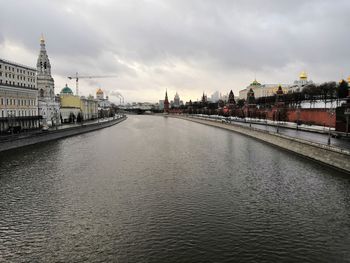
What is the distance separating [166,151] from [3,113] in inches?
1136

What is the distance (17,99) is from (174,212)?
46937 mm

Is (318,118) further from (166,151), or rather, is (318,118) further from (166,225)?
(166,225)

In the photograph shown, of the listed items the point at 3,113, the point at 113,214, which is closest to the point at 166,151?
the point at 113,214

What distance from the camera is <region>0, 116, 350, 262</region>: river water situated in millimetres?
11625

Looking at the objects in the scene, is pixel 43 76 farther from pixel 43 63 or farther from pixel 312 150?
pixel 312 150

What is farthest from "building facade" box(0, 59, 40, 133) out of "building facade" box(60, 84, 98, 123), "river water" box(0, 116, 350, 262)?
"river water" box(0, 116, 350, 262)

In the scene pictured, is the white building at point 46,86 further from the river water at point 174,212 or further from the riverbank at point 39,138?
the river water at point 174,212

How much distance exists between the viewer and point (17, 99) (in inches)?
2071

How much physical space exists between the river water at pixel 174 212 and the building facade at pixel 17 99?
73.5ft

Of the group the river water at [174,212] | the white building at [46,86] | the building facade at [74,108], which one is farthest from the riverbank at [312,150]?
the building facade at [74,108]

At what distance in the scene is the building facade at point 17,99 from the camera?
47.3 meters

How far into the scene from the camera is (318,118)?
49062 mm

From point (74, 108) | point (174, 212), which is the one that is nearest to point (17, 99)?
point (74, 108)

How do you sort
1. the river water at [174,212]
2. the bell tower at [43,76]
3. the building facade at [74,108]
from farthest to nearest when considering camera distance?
the building facade at [74,108]
the bell tower at [43,76]
the river water at [174,212]
